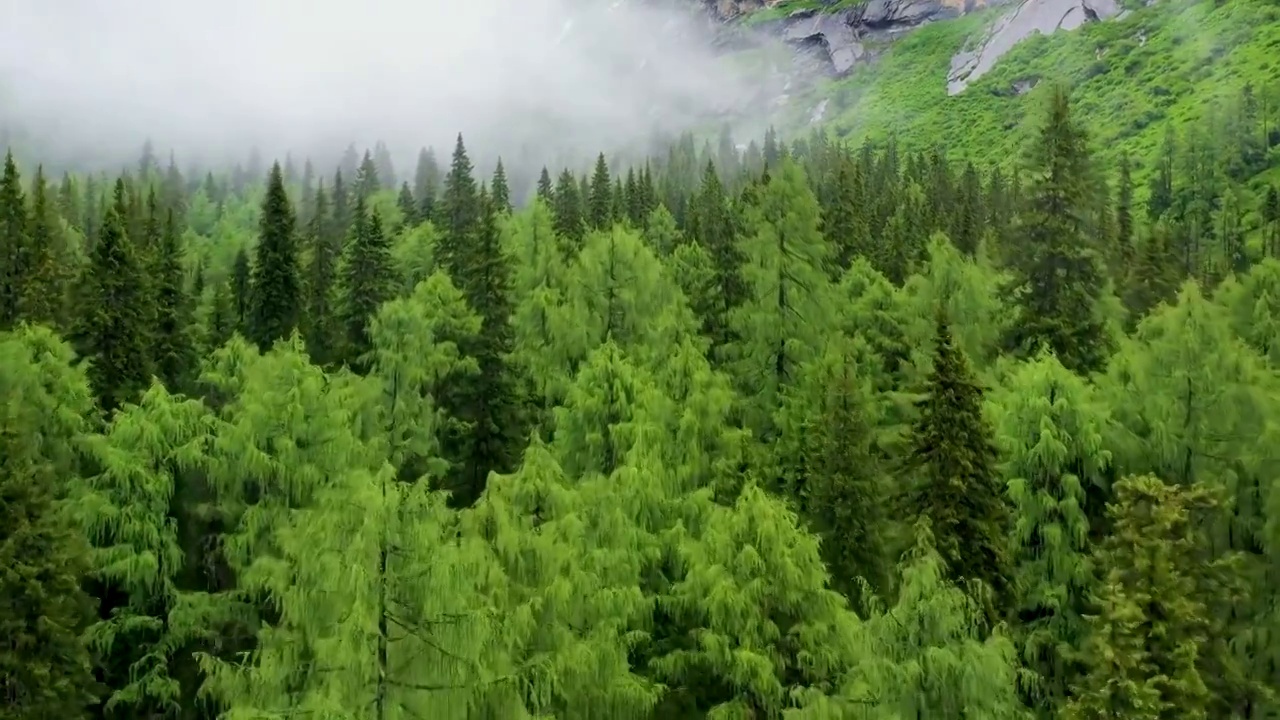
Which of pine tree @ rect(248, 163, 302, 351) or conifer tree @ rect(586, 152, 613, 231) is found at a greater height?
conifer tree @ rect(586, 152, 613, 231)

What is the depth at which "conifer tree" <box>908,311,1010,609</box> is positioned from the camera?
26.5 meters

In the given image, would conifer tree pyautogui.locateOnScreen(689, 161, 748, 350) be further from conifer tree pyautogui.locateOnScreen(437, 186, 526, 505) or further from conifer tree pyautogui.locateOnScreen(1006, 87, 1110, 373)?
conifer tree pyautogui.locateOnScreen(1006, 87, 1110, 373)

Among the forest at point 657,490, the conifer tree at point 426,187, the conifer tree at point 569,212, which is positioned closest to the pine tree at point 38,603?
the forest at point 657,490

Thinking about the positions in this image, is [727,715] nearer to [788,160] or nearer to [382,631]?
[382,631]

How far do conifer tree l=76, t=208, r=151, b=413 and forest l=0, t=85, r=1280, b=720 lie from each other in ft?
0.56

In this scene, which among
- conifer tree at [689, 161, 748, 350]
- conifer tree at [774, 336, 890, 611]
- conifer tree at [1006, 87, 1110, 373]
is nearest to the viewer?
conifer tree at [774, 336, 890, 611]

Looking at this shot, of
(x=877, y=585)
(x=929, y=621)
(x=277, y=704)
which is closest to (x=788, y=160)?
(x=877, y=585)

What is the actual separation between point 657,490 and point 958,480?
817 cm

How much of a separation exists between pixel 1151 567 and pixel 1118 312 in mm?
19039

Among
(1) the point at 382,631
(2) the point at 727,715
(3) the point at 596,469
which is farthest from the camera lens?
(3) the point at 596,469

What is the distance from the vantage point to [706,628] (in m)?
23.0

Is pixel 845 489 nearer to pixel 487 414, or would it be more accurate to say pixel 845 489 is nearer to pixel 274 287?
pixel 487 414

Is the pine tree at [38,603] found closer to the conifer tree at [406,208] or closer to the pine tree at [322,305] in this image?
the pine tree at [322,305]

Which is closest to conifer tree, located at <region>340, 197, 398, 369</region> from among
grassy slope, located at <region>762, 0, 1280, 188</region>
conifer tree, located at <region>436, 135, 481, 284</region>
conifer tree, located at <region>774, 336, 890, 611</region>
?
conifer tree, located at <region>436, 135, 481, 284</region>
